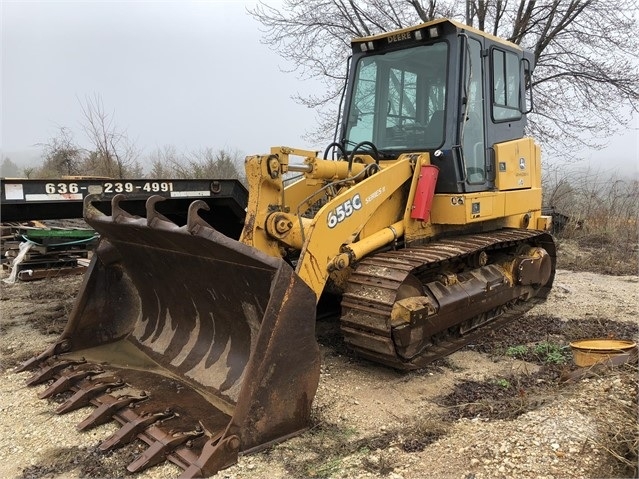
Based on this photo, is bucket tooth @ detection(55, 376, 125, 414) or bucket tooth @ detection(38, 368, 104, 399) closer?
bucket tooth @ detection(55, 376, 125, 414)

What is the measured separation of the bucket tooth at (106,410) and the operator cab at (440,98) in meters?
3.16

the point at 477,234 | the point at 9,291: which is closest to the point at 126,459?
the point at 477,234

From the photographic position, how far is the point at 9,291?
7660mm

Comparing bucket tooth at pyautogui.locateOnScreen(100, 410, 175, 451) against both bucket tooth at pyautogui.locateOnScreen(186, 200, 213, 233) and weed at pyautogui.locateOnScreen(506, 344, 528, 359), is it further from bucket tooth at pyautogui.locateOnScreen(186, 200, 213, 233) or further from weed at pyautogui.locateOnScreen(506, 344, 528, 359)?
weed at pyautogui.locateOnScreen(506, 344, 528, 359)

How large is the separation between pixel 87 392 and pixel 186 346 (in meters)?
0.77

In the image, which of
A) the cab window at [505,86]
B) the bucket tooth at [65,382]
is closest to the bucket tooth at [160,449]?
the bucket tooth at [65,382]

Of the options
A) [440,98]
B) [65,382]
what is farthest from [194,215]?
[440,98]

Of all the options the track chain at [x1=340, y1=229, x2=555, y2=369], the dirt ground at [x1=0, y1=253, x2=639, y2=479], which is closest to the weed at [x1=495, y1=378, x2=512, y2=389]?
the dirt ground at [x1=0, y1=253, x2=639, y2=479]

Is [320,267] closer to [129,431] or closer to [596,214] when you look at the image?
[129,431]

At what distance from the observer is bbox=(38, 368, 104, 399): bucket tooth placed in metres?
3.91

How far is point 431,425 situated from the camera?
343 centimetres

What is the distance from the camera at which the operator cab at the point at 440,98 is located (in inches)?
198

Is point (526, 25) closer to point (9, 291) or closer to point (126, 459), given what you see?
point (9, 291)

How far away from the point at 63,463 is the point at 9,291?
5.40m
